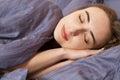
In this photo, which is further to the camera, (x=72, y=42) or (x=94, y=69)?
(x=72, y=42)

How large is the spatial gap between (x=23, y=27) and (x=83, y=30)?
0.29 meters

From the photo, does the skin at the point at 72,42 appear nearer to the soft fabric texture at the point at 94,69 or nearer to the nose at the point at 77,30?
the nose at the point at 77,30

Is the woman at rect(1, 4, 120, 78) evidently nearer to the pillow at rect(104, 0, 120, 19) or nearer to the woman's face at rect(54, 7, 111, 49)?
the woman's face at rect(54, 7, 111, 49)

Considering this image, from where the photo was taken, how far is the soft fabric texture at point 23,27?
960 mm

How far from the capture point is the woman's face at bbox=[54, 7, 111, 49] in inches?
41.1

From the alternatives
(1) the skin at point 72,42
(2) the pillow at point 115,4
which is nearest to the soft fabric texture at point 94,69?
(1) the skin at point 72,42

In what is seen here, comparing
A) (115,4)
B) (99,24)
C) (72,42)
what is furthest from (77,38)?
(115,4)

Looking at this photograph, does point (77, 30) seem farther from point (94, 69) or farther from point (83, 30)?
point (94, 69)

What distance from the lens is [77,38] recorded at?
1.05m

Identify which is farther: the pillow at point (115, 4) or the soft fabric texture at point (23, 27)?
the pillow at point (115, 4)

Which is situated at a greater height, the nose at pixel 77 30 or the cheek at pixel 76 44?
the nose at pixel 77 30

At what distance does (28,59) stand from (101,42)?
39 cm

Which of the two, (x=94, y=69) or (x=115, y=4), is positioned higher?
(x=115, y=4)

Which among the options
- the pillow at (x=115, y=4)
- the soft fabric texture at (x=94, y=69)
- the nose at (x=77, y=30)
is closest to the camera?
the soft fabric texture at (x=94, y=69)
